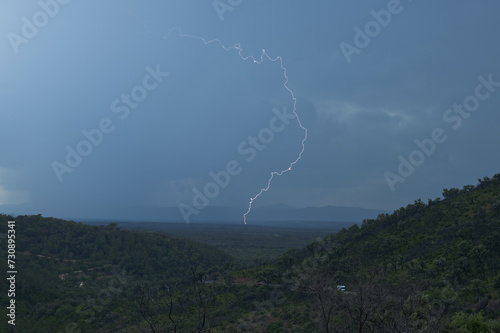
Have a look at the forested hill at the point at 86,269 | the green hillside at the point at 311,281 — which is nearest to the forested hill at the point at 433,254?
the green hillside at the point at 311,281

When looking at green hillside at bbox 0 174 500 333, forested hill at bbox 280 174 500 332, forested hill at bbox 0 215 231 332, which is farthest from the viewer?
forested hill at bbox 0 215 231 332

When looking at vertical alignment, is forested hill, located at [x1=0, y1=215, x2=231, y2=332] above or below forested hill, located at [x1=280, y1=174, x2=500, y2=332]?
below

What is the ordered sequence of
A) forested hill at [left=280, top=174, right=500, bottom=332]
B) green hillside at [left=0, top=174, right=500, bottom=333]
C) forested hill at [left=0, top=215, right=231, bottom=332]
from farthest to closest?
forested hill at [left=0, top=215, right=231, bottom=332] → forested hill at [left=280, top=174, right=500, bottom=332] → green hillside at [left=0, top=174, right=500, bottom=333]

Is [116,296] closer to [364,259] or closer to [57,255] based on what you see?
[57,255]

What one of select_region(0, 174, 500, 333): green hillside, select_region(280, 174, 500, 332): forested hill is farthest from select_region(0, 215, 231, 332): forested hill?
select_region(280, 174, 500, 332): forested hill

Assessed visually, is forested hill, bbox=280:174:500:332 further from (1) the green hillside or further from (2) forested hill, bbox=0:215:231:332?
(2) forested hill, bbox=0:215:231:332

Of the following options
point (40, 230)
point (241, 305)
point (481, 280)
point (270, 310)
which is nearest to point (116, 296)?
point (241, 305)

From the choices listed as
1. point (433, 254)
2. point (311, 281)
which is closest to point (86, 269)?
point (433, 254)

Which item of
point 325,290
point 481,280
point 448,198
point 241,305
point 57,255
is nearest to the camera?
point 325,290

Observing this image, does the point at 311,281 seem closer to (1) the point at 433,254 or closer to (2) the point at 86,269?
(1) the point at 433,254
